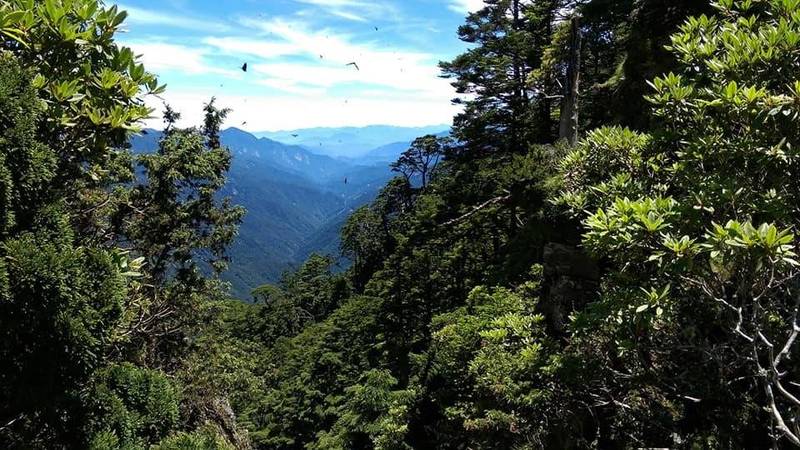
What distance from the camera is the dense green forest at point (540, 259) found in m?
3.14

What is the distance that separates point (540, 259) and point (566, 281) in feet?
12.9

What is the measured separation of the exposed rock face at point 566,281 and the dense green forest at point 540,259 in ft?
0.15

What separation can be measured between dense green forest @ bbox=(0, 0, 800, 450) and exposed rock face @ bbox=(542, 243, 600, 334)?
5 centimetres

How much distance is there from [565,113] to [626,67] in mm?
1909

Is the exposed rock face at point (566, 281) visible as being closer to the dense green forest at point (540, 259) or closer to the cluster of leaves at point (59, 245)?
the dense green forest at point (540, 259)

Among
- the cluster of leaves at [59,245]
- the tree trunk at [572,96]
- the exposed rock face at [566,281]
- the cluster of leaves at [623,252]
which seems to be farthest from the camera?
the tree trunk at [572,96]

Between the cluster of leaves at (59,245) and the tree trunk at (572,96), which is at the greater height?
the tree trunk at (572,96)

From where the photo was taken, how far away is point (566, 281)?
32.8 feet

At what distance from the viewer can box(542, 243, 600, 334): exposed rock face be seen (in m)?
9.84

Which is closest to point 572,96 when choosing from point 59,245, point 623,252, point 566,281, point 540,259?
point 540,259

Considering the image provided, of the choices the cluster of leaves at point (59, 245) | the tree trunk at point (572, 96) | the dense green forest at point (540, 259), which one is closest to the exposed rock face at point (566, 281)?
the dense green forest at point (540, 259)

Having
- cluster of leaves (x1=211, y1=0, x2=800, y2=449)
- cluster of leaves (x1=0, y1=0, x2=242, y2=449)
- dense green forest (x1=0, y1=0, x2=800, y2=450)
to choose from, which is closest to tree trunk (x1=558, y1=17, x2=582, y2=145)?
dense green forest (x1=0, y1=0, x2=800, y2=450)

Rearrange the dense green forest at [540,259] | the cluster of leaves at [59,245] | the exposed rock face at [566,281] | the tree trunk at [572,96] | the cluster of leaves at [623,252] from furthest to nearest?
1. the tree trunk at [572,96]
2. the exposed rock face at [566,281]
3. the cluster of leaves at [623,252]
4. the dense green forest at [540,259]
5. the cluster of leaves at [59,245]

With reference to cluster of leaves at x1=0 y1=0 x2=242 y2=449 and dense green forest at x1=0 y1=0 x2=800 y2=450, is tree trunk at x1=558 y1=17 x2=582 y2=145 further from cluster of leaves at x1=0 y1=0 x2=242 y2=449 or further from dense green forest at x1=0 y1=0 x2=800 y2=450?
cluster of leaves at x1=0 y1=0 x2=242 y2=449
